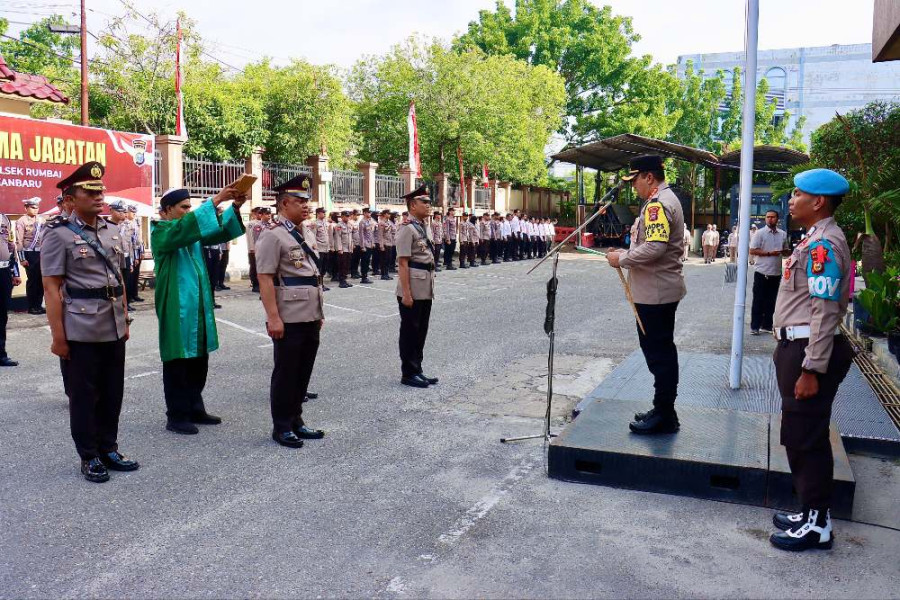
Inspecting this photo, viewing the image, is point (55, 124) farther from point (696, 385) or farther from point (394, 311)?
point (696, 385)

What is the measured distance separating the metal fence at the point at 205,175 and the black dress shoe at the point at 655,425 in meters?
15.1

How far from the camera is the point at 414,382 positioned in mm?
7227

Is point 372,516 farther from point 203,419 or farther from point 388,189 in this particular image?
point 388,189

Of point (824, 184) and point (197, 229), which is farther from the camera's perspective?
point (197, 229)

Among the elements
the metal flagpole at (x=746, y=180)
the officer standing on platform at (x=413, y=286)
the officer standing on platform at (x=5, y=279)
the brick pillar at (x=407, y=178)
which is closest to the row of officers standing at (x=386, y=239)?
the brick pillar at (x=407, y=178)

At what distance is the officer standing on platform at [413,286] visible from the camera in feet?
23.9

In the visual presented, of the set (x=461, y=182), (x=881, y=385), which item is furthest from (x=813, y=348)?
(x=461, y=182)

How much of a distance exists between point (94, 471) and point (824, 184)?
4254 millimetres

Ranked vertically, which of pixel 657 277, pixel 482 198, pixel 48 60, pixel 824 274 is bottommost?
pixel 657 277

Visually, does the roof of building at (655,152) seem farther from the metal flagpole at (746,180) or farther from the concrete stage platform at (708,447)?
the concrete stage platform at (708,447)

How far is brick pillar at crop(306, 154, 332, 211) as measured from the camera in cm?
2338

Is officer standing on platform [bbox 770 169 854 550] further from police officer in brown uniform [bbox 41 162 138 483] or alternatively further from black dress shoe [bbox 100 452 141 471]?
police officer in brown uniform [bbox 41 162 138 483]

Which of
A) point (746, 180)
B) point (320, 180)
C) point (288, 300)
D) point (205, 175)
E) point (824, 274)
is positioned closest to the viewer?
point (824, 274)

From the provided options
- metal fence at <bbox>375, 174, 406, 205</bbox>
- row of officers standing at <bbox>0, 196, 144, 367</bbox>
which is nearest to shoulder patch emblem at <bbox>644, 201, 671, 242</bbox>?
row of officers standing at <bbox>0, 196, 144, 367</bbox>
